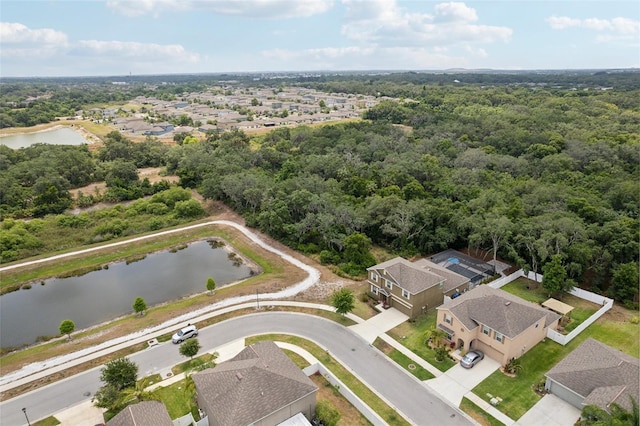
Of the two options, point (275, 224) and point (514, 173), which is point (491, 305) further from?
point (514, 173)

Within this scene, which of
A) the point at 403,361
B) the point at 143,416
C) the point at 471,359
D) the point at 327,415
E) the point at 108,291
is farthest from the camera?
the point at 108,291

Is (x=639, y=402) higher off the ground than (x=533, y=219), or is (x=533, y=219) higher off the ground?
(x=533, y=219)

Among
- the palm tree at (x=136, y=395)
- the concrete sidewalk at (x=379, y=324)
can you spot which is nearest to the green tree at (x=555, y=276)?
the concrete sidewalk at (x=379, y=324)

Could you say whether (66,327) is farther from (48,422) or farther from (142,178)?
(142,178)

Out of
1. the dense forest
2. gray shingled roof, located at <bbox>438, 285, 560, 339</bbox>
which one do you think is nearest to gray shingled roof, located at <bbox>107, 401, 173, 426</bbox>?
gray shingled roof, located at <bbox>438, 285, 560, 339</bbox>

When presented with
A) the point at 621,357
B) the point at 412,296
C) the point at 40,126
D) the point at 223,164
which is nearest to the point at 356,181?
the point at 223,164

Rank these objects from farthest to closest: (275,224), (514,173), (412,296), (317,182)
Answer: (514,173), (317,182), (275,224), (412,296)

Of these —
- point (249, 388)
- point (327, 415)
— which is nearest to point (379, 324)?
point (327, 415)

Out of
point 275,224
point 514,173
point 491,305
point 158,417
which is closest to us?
point 158,417
